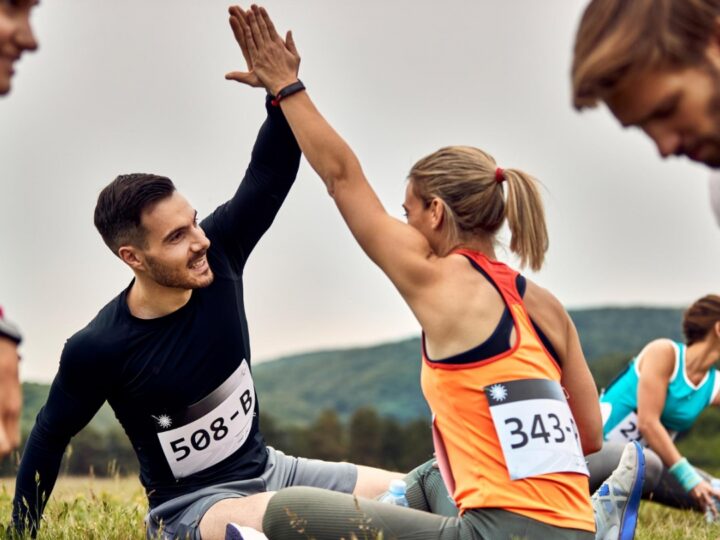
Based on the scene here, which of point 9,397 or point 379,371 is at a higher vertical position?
point 9,397

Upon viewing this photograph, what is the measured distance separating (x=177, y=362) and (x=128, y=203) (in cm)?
80

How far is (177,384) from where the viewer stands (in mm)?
5059

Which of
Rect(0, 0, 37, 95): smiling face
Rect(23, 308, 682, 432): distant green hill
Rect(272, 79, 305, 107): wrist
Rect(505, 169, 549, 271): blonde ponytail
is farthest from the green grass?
Rect(23, 308, 682, 432): distant green hill

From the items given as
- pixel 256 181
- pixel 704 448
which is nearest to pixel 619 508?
pixel 256 181

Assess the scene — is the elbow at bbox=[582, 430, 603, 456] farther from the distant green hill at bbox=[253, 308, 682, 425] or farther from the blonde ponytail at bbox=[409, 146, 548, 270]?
the distant green hill at bbox=[253, 308, 682, 425]

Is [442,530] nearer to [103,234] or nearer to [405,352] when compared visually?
[103,234]

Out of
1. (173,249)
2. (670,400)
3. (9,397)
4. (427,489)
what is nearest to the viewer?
(9,397)

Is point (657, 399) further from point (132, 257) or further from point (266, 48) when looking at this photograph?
point (266, 48)

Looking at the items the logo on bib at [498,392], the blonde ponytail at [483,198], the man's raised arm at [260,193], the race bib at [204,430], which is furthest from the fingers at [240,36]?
the logo on bib at [498,392]

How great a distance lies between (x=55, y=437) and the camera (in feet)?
16.4

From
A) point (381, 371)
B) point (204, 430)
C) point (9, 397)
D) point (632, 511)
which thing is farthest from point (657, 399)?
point (381, 371)

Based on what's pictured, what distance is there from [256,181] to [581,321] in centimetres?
3606

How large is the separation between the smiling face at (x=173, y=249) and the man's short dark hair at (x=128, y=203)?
0.12ft

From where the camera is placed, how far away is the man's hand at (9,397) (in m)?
2.34
